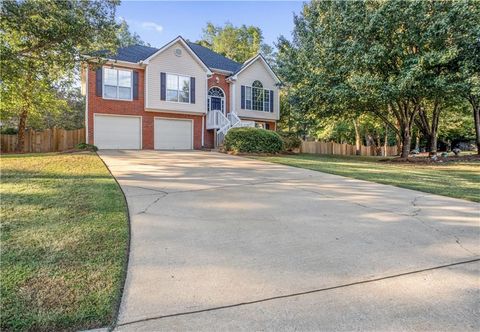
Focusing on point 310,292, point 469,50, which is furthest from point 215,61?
point 310,292

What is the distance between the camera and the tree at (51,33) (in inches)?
369

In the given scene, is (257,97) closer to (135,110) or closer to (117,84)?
(135,110)

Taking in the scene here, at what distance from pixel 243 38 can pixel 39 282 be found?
3564 cm

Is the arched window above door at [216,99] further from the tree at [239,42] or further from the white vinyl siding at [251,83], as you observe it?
the tree at [239,42]

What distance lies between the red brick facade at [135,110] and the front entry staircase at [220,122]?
86 cm

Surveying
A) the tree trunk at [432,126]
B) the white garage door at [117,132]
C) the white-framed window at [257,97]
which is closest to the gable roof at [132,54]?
the white garage door at [117,132]

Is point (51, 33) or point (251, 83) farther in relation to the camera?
point (251, 83)

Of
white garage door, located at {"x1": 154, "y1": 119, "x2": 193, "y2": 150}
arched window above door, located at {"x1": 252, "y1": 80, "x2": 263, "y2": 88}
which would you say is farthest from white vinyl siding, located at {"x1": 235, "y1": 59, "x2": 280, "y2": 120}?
white garage door, located at {"x1": 154, "y1": 119, "x2": 193, "y2": 150}

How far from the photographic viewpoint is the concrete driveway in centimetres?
229

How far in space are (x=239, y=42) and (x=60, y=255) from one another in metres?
34.7

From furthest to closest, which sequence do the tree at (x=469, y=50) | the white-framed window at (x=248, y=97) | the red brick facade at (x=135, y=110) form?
the white-framed window at (x=248, y=97) < the red brick facade at (x=135, y=110) < the tree at (x=469, y=50)

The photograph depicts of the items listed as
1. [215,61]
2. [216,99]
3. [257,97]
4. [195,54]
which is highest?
[215,61]

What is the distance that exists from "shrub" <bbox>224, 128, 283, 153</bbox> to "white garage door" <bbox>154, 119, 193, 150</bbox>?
4.70 metres

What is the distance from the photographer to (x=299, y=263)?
3.13 metres
